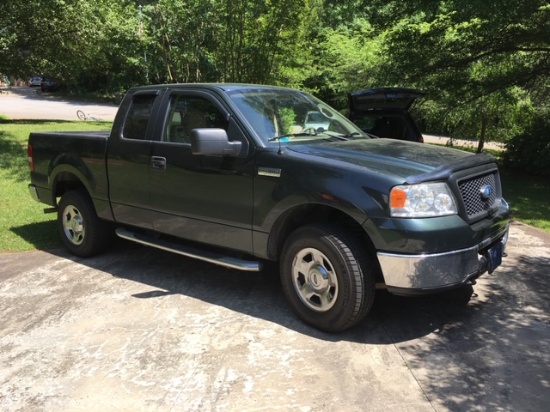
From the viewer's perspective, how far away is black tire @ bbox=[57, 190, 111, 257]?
18.8ft

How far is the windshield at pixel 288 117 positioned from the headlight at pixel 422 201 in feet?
4.01

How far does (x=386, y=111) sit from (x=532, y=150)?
5849 millimetres

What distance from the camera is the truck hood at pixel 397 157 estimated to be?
369 centimetres

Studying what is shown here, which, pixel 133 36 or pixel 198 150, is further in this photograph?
pixel 133 36

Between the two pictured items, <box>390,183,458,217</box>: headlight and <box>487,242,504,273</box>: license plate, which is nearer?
<box>390,183,458,217</box>: headlight

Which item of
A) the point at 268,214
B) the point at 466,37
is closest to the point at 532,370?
the point at 268,214

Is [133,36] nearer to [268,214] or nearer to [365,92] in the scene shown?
[365,92]

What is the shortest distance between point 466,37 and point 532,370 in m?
9.05

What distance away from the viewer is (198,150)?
13.2 ft

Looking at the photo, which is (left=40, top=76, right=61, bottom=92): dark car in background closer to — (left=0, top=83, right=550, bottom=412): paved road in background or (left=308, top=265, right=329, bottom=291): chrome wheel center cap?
(left=0, top=83, right=550, bottom=412): paved road in background

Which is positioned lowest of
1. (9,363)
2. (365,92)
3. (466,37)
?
(9,363)

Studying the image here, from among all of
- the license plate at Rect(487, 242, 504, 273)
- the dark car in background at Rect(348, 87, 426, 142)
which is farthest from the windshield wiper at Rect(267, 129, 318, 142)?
A: the dark car in background at Rect(348, 87, 426, 142)

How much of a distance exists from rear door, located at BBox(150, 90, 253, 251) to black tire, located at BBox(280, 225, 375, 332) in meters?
0.50

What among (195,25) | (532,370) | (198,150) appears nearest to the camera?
(532,370)
